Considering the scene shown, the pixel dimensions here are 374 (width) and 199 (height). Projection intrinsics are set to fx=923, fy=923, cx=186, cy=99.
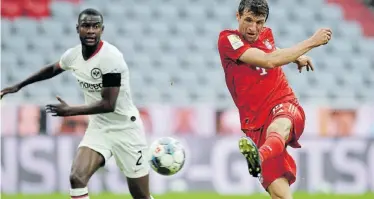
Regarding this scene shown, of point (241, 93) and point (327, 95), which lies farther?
point (327, 95)

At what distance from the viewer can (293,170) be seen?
23.6 feet

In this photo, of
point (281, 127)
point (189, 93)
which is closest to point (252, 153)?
point (281, 127)

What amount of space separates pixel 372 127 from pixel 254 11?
7.27 m

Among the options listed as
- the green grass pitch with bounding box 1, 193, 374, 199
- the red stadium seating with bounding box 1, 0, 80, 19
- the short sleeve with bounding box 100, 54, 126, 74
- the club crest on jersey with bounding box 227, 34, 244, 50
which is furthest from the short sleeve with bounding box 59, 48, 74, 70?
the red stadium seating with bounding box 1, 0, 80, 19

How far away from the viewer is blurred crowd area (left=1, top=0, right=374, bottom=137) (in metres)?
16.3

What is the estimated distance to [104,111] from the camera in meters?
7.54

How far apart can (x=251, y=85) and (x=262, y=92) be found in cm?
10

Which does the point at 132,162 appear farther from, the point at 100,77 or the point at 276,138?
the point at 276,138


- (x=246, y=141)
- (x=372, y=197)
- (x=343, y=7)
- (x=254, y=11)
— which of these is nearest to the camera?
(x=246, y=141)

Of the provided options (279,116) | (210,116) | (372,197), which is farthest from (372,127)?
(279,116)

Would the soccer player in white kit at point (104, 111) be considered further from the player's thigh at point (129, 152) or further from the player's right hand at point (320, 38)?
the player's right hand at point (320, 38)

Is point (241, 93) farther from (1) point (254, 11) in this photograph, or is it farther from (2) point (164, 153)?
(2) point (164, 153)

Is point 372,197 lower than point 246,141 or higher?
lower

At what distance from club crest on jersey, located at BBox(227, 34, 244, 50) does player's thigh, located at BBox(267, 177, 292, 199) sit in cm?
108
